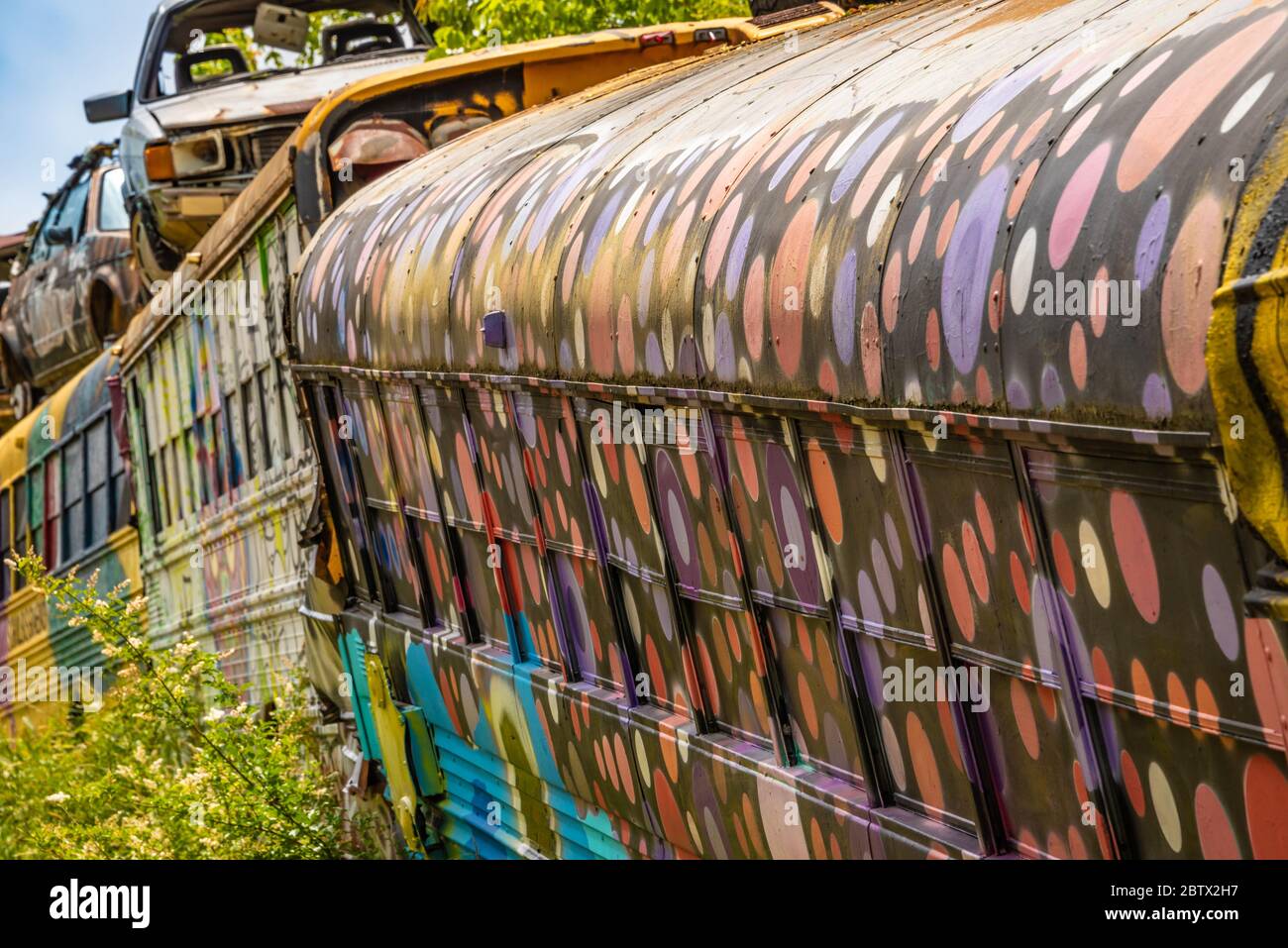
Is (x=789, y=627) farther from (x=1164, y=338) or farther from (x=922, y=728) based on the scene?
(x=1164, y=338)

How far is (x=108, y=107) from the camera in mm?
12891

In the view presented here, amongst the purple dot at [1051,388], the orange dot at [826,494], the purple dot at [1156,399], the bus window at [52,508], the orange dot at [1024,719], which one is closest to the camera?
the purple dot at [1156,399]

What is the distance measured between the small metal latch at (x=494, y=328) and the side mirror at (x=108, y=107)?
854 centimetres

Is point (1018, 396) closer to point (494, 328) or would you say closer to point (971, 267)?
point (971, 267)

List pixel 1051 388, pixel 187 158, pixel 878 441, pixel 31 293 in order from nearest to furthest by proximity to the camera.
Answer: pixel 1051 388 < pixel 878 441 < pixel 187 158 < pixel 31 293

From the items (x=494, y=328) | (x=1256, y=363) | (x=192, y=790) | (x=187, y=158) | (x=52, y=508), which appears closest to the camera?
(x=1256, y=363)

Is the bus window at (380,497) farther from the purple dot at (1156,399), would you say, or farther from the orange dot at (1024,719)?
the purple dot at (1156,399)

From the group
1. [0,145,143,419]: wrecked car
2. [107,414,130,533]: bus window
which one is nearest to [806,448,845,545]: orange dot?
[107,414,130,533]: bus window

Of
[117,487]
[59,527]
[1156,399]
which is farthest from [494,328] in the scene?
[59,527]

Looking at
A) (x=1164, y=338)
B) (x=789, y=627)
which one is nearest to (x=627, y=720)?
(x=789, y=627)

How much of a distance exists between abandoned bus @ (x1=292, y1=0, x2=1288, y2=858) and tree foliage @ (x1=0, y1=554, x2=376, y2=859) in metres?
1.47

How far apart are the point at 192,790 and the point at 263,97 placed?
5995mm

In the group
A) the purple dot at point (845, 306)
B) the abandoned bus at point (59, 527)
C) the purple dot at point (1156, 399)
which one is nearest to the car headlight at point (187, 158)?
the abandoned bus at point (59, 527)

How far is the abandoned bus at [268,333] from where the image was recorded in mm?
8039
